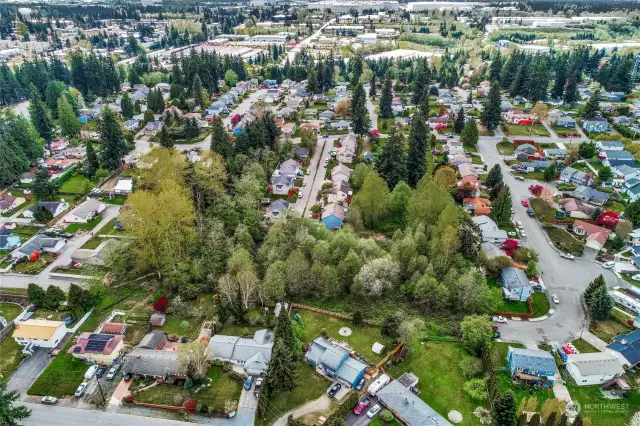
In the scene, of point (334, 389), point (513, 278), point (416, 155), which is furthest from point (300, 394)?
point (416, 155)

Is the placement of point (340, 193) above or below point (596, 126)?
below

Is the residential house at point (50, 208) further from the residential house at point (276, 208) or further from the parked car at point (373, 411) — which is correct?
the parked car at point (373, 411)

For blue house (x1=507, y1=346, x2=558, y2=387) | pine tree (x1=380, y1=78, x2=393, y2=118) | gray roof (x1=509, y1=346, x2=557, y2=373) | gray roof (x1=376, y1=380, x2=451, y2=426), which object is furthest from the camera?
pine tree (x1=380, y1=78, x2=393, y2=118)

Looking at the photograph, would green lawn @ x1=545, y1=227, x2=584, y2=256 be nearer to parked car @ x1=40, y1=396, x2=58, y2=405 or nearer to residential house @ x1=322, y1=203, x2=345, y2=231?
residential house @ x1=322, y1=203, x2=345, y2=231

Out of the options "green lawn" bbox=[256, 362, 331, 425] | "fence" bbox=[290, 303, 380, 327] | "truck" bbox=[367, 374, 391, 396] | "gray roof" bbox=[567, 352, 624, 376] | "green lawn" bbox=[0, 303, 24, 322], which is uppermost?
"gray roof" bbox=[567, 352, 624, 376]

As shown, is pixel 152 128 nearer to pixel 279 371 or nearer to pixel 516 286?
pixel 279 371

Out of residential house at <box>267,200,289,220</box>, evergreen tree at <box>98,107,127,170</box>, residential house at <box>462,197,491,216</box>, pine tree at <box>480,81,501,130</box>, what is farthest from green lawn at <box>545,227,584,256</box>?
evergreen tree at <box>98,107,127,170</box>
